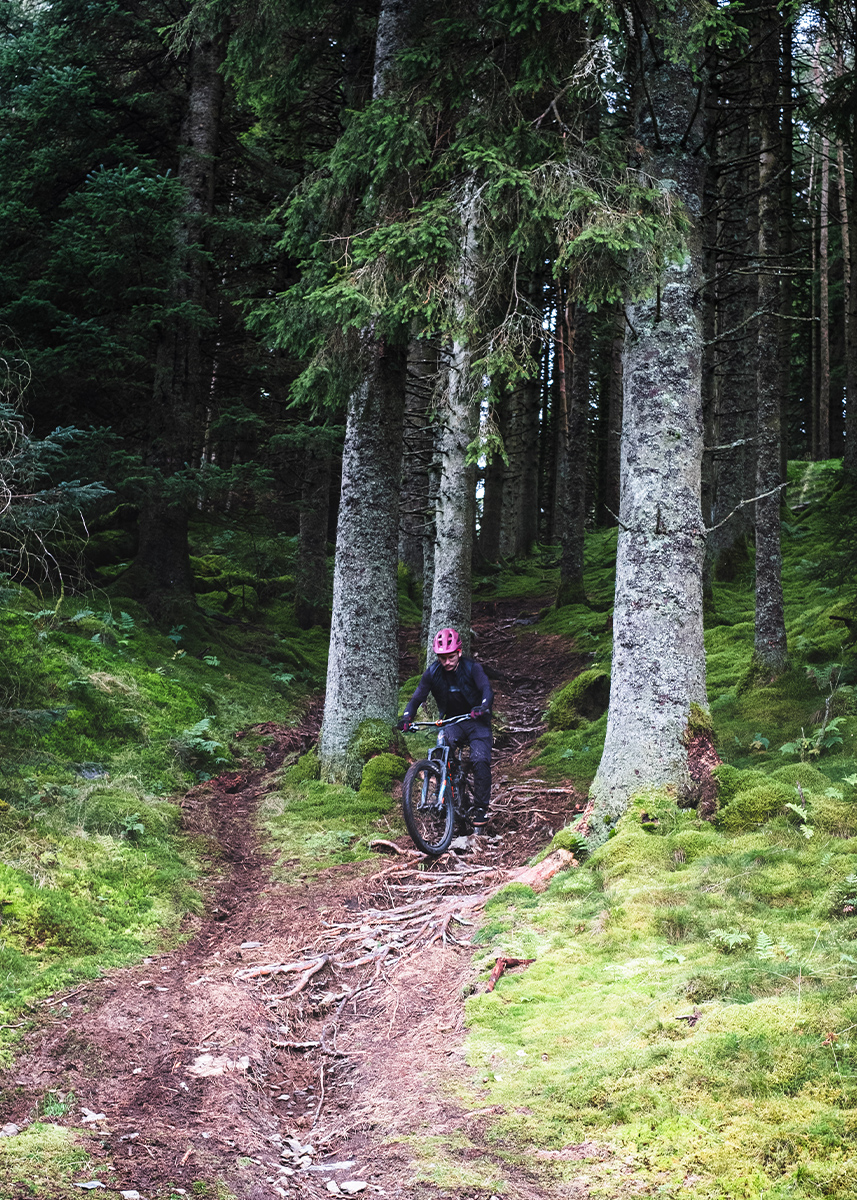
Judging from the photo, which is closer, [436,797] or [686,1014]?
[686,1014]

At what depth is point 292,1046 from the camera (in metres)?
4.95

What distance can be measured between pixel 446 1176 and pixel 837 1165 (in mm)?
1466

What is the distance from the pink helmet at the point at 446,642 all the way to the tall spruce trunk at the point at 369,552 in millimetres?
1328

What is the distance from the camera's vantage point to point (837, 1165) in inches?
116

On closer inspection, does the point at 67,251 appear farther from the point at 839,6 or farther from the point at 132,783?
the point at 839,6

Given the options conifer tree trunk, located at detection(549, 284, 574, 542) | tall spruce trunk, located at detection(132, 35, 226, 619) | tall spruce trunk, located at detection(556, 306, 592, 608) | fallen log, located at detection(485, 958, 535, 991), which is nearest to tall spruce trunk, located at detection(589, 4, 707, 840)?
fallen log, located at detection(485, 958, 535, 991)

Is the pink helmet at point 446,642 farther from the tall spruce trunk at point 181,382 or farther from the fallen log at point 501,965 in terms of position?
the tall spruce trunk at point 181,382

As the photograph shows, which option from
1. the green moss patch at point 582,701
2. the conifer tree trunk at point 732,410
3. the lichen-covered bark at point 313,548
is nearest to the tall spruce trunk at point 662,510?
the green moss patch at point 582,701

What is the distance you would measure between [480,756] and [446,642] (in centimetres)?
118

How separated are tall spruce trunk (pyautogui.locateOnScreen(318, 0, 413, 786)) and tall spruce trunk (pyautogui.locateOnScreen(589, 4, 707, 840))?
3.28m

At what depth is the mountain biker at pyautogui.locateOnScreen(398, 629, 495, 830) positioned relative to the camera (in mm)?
8406

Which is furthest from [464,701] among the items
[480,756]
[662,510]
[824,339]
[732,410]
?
[824,339]

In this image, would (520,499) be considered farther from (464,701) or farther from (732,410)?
(464,701)

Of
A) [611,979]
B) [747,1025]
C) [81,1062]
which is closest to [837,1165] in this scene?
[747,1025]
